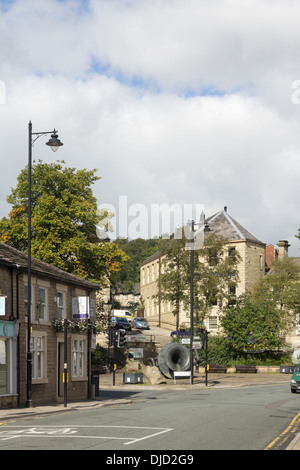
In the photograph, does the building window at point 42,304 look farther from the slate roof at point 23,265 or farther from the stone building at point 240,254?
the stone building at point 240,254

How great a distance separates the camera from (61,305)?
30.6 metres

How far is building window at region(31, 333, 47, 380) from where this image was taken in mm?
27641

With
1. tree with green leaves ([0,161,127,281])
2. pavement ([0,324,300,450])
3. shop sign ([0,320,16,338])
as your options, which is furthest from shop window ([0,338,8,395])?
tree with green leaves ([0,161,127,281])

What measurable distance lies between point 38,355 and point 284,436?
14.4m

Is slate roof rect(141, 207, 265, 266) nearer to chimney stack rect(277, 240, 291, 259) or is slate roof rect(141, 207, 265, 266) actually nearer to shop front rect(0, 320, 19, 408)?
chimney stack rect(277, 240, 291, 259)

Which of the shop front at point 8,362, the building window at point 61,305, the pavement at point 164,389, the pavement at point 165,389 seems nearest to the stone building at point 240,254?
the pavement at point 164,389

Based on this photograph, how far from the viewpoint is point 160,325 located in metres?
89.6

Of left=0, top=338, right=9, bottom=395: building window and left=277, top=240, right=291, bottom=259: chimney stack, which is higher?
left=277, top=240, right=291, bottom=259: chimney stack

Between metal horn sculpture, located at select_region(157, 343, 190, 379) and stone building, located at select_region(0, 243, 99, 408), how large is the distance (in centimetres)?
1360

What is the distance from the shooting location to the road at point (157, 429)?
45.3 feet

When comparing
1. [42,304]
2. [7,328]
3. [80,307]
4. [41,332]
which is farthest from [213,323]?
[7,328]
